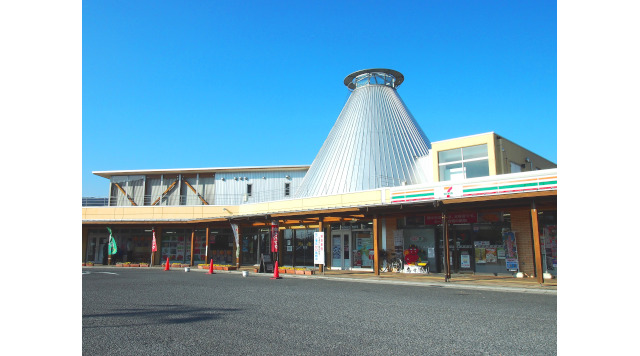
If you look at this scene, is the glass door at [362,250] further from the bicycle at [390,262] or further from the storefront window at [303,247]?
the storefront window at [303,247]

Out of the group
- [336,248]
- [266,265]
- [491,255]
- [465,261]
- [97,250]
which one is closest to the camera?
[491,255]

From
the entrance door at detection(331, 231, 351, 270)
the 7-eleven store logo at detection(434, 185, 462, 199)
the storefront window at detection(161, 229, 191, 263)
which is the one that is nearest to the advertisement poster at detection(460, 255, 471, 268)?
the 7-eleven store logo at detection(434, 185, 462, 199)

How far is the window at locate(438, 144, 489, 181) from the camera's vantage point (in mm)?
19969

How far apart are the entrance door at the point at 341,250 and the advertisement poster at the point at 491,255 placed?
7.99 m

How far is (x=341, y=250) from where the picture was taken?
24.3 m

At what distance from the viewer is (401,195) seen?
2070 cm

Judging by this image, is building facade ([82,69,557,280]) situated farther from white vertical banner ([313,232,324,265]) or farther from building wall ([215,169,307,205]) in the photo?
white vertical banner ([313,232,324,265])

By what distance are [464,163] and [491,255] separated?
15.9 ft

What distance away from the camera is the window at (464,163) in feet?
65.5

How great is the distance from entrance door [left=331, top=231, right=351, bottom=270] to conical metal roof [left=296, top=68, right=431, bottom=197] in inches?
114

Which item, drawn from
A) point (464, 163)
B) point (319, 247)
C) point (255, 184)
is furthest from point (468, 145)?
point (255, 184)

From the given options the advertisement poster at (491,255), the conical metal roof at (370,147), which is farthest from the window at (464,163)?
the conical metal roof at (370,147)

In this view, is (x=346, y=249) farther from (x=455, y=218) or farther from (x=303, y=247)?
(x=455, y=218)
